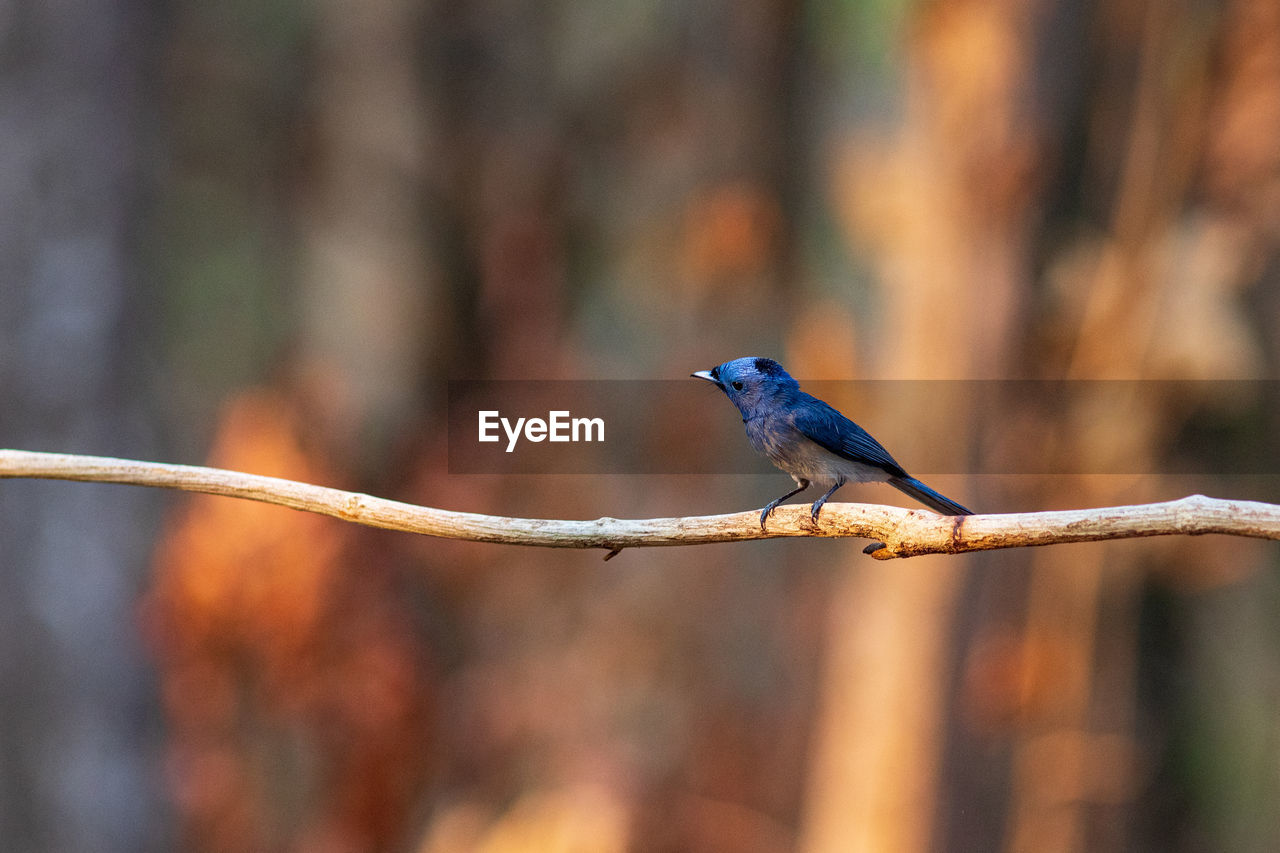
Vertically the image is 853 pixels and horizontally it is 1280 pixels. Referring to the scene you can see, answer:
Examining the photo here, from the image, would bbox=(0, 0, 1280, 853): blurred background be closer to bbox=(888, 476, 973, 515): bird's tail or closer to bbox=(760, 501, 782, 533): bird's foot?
bbox=(888, 476, 973, 515): bird's tail

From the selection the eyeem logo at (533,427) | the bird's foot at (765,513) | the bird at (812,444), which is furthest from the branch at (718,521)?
the eyeem logo at (533,427)

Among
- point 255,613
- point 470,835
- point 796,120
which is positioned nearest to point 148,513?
point 255,613

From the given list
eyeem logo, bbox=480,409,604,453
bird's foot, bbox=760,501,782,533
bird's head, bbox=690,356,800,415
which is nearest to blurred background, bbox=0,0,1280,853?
eyeem logo, bbox=480,409,604,453

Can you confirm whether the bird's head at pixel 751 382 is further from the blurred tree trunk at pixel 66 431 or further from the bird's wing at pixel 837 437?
the blurred tree trunk at pixel 66 431

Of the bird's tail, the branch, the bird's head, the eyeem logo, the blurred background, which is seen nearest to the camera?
the branch

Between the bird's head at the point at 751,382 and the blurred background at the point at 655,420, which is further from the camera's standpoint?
the blurred background at the point at 655,420

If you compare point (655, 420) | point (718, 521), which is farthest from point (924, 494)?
point (655, 420)

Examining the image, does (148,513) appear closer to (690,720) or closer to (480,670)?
(480,670)
